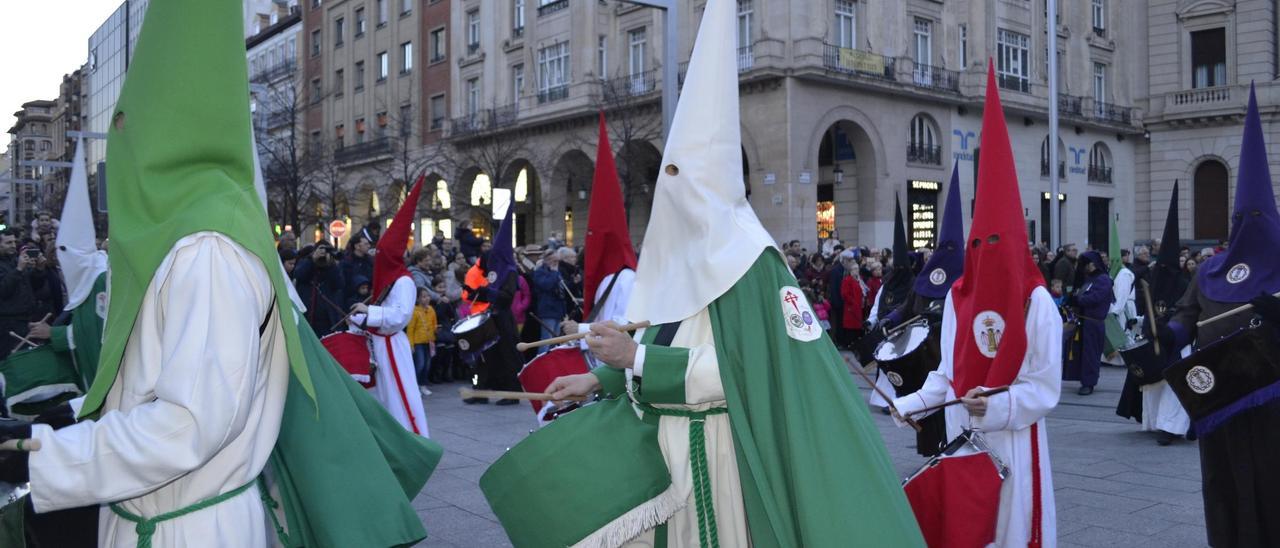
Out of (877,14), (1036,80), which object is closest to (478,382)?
(877,14)

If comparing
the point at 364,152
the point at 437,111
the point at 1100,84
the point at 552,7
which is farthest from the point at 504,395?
the point at 364,152

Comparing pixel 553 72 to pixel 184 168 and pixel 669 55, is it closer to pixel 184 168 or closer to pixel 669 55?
pixel 669 55

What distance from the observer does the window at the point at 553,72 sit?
1480 inches

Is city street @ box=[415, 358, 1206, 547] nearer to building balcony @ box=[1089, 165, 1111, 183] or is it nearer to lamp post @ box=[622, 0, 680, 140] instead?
lamp post @ box=[622, 0, 680, 140]

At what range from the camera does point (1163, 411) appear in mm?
9617

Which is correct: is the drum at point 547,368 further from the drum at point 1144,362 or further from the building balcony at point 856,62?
the building balcony at point 856,62

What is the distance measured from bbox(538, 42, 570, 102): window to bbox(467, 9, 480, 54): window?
4989mm

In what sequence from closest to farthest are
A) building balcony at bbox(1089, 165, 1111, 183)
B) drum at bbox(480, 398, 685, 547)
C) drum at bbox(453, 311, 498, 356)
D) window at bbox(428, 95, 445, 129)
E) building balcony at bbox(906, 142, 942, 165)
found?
drum at bbox(480, 398, 685, 547) < drum at bbox(453, 311, 498, 356) < building balcony at bbox(906, 142, 942, 165) < building balcony at bbox(1089, 165, 1111, 183) < window at bbox(428, 95, 445, 129)

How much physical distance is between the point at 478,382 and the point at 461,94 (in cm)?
3198

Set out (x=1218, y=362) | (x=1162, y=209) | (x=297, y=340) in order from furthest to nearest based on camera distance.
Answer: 1. (x=1162, y=209)
2. (x=1218, y=362)
3. (x=297, y=340)

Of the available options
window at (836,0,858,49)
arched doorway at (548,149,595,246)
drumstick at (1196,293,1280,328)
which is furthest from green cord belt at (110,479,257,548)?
arched doorway at (548,149,595,246)

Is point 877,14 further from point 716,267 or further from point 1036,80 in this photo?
point 716,267

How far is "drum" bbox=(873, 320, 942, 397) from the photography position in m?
6.88

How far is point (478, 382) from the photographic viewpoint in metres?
13.1
